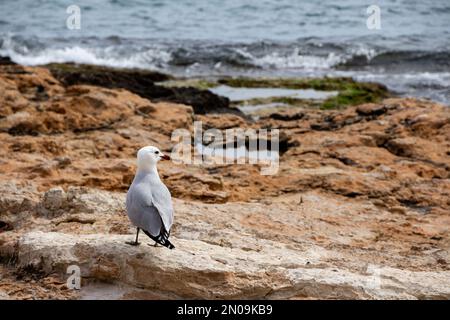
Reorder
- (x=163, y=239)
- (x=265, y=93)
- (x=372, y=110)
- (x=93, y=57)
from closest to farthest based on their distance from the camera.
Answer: (x=163, y=239) → (x=372, y=110) → (x=265, y=93) → (x=93, y=57)

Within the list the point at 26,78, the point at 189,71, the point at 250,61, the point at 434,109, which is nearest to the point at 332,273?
the point at 434,109

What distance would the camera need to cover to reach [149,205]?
170 inches

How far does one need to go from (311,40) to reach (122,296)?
1832cm

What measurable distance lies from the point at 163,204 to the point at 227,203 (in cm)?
179

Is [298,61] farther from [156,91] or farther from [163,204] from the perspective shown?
[163,204]

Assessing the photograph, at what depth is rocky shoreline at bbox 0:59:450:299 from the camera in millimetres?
4289

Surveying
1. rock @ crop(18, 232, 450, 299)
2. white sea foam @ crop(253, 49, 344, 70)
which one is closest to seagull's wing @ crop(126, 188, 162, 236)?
rock @ crop(18, 232, 450, 299)

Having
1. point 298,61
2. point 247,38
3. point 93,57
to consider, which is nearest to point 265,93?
point 298,61

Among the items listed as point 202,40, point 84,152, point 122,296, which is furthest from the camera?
point 202,40

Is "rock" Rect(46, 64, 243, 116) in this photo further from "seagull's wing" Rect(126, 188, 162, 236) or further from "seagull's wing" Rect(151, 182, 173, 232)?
"seagull's wing" Rect(126, 188, 162, 236)

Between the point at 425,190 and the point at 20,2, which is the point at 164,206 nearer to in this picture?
the point at 425,190

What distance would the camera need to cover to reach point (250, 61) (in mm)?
18906

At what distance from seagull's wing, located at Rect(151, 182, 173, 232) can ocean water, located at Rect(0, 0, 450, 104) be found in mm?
10542

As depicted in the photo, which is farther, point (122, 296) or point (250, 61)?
point (250, 61)
